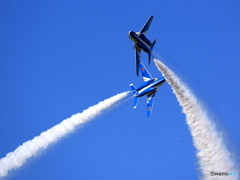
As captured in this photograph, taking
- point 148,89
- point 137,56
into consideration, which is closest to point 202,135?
point 148,89

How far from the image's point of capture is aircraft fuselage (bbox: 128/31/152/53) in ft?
Result: 172

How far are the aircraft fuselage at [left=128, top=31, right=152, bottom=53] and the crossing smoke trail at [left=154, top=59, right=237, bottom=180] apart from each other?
292 cm

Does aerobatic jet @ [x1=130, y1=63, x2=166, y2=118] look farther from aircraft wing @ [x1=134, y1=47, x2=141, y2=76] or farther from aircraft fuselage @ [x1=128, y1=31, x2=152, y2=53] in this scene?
aircraft fuselage @ [x1=128, y1=31, x2=152, y2=53]

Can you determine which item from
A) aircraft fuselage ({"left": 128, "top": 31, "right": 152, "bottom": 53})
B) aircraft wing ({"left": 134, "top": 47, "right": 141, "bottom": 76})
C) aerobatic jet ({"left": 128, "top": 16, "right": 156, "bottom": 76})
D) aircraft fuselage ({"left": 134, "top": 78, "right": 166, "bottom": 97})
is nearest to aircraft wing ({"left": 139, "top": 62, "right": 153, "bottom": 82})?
aircraft wing ({"left": 134, "top": 47, "right": 141, "bottom": 76})

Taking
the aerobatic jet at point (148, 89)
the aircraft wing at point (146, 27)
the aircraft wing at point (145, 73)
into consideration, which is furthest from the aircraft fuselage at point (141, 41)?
the aerobatic jet at point (148, 89)

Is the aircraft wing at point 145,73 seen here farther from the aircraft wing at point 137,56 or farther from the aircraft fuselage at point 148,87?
the aircraft fuselage at point 148,87

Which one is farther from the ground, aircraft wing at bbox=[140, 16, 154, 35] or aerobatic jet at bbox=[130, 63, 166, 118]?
aircraft wing at bbox=[140, 16, 154, 35]

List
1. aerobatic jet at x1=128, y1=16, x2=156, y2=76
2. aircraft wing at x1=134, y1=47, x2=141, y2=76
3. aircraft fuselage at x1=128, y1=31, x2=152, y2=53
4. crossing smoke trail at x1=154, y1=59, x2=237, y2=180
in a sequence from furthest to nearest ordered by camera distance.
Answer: aircraft wing at x1=134, y1=47, x2=141, y2=76, aerobatic jet at x1=128, y1=16, x2=156, y2=76, aircraft fuselage at x1=128, y1=31, x2=152, y2=53, crossing smoke trail at x1=154, y1=59, x2=237, y2=180

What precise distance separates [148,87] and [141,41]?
474cm

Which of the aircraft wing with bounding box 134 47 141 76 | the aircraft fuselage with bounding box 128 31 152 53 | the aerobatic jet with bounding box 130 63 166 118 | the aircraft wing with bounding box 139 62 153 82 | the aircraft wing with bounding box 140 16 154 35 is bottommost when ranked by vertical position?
the aerobatic jet with bounding box 130 63 166 118

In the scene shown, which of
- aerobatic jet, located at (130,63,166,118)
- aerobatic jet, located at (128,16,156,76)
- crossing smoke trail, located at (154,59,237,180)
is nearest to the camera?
crossing smoke trail, located at (154,59,237,180)

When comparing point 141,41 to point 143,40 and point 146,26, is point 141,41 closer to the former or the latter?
point 143,40

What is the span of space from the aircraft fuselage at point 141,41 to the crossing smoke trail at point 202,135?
292 cm

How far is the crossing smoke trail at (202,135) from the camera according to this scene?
37656 mm
